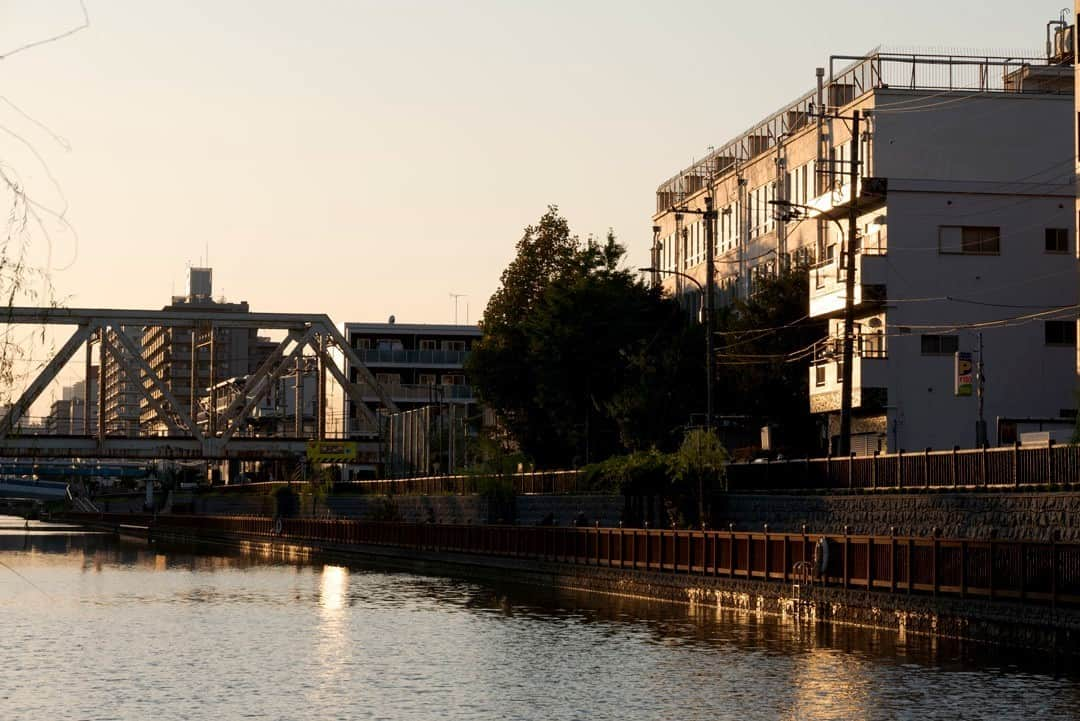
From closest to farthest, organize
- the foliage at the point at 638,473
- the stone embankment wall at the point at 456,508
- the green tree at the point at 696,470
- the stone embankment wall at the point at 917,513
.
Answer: the stone embankment wall at the point at 917,513 < the green tree at the point at 696,470 < the foliage at the point at 638,473 < the stone embankment wall at the point at 456,508

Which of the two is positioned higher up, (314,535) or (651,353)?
(651,353)

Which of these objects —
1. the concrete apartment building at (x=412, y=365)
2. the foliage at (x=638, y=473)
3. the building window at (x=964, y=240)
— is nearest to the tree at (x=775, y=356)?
the building window at (x=964, y=240)

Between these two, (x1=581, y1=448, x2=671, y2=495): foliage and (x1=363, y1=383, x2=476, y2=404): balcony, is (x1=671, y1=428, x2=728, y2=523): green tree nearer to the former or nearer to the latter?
(x1=581, y1=448, x2=671, y2=495): foliage

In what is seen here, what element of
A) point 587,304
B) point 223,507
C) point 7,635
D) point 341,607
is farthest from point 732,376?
point 223,507

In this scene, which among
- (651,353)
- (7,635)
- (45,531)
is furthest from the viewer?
(45,531)

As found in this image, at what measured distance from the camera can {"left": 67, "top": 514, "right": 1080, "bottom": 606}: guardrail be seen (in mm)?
37469

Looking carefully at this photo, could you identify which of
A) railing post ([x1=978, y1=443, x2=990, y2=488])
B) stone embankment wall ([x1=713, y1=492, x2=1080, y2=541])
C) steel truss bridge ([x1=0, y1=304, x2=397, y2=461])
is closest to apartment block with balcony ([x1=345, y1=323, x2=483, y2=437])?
steel truss bridge ([x1=0, y1=304, x2=397, y2=461])

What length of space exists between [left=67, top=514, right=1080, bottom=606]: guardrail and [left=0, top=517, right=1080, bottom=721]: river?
1.82 metres

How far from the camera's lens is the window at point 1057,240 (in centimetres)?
7550

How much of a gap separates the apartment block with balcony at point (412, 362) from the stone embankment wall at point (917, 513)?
334 ft

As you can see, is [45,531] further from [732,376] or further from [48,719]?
[48,719]

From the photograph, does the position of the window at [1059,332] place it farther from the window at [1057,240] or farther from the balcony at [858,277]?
the balcony at [858,277]

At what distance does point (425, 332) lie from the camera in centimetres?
18900

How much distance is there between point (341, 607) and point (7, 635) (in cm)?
1222
